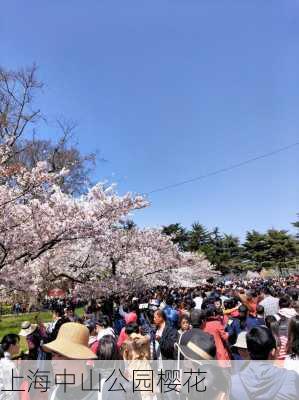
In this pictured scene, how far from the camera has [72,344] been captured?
275 centimetres

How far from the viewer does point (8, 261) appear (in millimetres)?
9914

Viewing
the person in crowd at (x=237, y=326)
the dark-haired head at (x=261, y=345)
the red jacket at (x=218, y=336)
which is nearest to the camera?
the dark-haired head at (x=261, y=345)

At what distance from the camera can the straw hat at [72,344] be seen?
262cm

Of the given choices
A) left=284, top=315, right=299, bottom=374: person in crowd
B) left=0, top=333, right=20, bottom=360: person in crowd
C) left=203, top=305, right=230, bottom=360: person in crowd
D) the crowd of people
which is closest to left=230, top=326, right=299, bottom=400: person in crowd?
the crowd of people

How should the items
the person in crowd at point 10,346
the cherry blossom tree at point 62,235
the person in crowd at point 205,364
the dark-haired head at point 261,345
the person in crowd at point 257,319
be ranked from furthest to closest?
the cherry blossom tree at point 62,235
the person in crowd at point 257,319
the person in crowd at point 10,346
the dark-haired head at point 261,345
the person in crowd at point 205,364

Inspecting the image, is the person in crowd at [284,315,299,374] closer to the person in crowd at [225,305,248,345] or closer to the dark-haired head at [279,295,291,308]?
the person in crowd at [225,305,248,345]

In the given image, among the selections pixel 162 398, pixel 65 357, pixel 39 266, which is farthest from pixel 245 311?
pixel 39 266

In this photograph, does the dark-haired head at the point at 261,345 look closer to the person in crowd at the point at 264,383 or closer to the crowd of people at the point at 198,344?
the crowd of people at the point at 198,344

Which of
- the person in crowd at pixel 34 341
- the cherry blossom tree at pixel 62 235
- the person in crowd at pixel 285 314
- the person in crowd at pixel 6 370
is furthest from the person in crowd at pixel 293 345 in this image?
the cherry blossom tree at pixel 62 235

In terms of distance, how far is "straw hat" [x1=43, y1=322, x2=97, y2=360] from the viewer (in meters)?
2.62

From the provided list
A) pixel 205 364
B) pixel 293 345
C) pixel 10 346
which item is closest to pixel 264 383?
pixel 205 364

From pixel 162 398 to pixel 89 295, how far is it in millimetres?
13303

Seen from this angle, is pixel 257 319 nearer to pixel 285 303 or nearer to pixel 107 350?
pixel 285 303

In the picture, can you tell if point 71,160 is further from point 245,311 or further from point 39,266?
→ point 245,311
